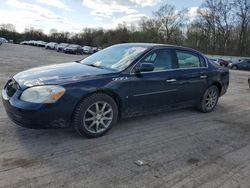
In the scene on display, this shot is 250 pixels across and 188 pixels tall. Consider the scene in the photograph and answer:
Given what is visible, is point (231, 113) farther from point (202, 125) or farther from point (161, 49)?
point (161, 49)

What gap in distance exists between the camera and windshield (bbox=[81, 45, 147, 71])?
4.31 metres

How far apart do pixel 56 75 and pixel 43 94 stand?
472mm

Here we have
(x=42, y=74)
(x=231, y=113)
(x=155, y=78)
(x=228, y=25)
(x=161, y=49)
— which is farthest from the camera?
(x=228, y=25)

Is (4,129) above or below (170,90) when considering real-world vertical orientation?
below

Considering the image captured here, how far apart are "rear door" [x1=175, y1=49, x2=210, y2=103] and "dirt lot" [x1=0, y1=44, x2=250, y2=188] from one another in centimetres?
69

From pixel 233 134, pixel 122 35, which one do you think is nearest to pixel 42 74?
pixel 233 134

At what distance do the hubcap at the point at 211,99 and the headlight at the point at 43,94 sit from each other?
3651mm

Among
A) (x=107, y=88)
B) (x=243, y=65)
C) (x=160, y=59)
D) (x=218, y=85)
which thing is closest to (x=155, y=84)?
(x=160, y=59)

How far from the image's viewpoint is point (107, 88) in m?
3.86

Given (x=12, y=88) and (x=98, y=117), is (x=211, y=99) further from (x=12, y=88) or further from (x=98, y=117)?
(x=12, y=88)

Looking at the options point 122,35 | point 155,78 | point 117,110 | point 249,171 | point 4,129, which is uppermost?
point 122,35

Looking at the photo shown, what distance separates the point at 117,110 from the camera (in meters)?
4.10

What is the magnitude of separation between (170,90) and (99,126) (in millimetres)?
1633

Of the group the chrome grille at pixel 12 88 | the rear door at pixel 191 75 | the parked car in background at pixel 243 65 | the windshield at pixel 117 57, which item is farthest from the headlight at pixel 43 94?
the parked car in background at pixel 243 65
